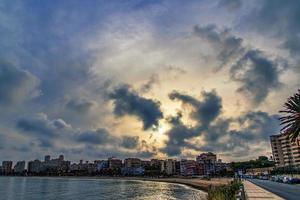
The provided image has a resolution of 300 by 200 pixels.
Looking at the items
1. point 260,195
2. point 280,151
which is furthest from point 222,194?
point 280,151

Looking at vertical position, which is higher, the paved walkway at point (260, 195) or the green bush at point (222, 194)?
the green bush at point (222, 194)

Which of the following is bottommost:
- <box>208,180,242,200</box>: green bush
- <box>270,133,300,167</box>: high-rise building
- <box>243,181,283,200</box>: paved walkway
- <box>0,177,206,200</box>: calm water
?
<box>0,177,206,200</box>: calm water

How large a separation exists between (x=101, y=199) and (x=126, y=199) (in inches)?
195

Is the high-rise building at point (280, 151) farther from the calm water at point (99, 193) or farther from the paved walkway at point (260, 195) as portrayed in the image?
the paved walkway at point (260, 195)

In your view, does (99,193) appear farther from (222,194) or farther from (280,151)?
(280,151)

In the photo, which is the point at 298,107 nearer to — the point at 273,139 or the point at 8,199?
the point at 8,199

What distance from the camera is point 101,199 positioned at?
55438 mm

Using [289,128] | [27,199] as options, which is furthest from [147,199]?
[289,128]

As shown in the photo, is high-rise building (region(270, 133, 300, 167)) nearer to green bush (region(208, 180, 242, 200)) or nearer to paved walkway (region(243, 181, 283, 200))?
paved walkway (region(243, 181, 283, 200))

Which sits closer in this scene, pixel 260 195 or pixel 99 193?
pixel 260 195

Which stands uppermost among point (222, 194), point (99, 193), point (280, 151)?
point (280, 151)

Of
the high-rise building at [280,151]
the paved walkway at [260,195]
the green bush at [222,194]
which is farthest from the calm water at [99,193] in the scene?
Result: the high-rise building at [280,151]

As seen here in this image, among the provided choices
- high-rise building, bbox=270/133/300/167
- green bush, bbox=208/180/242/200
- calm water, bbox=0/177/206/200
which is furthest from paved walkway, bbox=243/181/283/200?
high-rise building, bbox=270/133/300/167

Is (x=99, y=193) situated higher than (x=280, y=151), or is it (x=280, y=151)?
(x=280, y=151)
